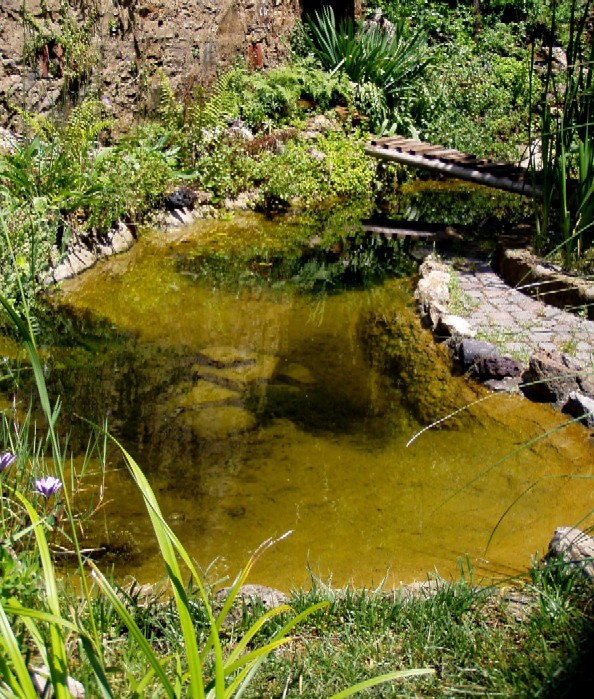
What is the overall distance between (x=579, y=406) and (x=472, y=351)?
92 centimetres

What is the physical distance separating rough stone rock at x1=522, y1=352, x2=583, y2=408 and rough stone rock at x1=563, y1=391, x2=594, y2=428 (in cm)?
13

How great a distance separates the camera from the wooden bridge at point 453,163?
8.73 meters

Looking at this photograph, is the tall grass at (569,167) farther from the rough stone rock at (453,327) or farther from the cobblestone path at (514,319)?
the rough stone rock at (453,327)

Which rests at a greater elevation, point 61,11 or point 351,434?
point 61,11

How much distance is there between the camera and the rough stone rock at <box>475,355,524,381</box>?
522 cm

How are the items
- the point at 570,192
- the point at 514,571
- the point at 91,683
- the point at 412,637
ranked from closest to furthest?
the point at 91,683, the point at 412,637, the point at 514,571, the point at 570,192

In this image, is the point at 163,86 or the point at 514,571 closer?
the point at 514,571

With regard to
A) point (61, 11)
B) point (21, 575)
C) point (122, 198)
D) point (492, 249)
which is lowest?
point (492, 249)

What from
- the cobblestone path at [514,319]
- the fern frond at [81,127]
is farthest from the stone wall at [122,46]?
the cobblestone path at [514,319]

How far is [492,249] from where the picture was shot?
8102 millimetres

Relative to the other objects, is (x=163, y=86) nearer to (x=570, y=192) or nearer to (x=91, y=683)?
(x=570, y=192)

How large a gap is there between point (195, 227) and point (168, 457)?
15.9 ft

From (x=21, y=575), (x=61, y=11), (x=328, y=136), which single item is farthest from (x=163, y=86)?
(x=21, y=575)

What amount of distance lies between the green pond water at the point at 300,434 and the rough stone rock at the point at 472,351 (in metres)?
A: 0.13
